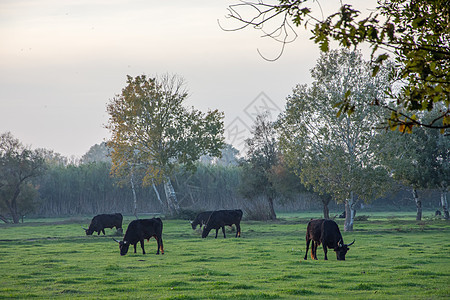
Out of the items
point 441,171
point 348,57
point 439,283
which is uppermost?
point 348,57

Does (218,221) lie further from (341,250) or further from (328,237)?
(341,250)

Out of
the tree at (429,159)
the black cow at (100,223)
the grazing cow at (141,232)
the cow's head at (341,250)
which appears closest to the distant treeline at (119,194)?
the tree at (429,159)

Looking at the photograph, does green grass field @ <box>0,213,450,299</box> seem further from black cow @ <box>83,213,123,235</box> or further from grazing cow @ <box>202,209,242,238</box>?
black cow @ <box>83,213,123,235</box>

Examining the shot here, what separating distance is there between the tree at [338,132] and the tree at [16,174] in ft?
96.2

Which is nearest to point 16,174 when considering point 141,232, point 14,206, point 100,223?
point 14,206

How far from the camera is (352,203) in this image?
36000 mm

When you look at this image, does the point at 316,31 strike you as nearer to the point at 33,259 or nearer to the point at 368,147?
the point at 33,259

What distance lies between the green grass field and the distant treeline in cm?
3698

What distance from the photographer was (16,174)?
55.6 m

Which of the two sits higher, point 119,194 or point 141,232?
point 119,194

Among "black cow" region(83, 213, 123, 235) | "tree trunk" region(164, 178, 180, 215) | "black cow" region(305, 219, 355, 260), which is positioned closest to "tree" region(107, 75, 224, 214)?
"tree trunk" region(164, 178, 180, 215)

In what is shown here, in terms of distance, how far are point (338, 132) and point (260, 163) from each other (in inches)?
704

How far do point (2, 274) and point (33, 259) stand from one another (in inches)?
161

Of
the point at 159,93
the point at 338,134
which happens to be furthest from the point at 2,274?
the point at 159,93
